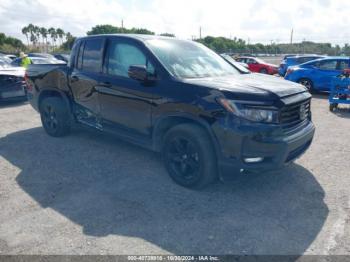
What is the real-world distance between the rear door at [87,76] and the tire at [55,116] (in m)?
0.57

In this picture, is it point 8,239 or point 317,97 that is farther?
point 317,97

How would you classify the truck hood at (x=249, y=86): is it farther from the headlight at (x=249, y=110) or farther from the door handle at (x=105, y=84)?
the door handle at (x=105, y=84)

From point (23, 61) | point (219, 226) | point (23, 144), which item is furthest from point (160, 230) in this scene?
point (23, 61)

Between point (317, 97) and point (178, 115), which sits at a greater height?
point (178, 115)

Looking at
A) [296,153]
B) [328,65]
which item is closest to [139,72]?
[296,153]

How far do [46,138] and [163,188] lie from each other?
10.6ft

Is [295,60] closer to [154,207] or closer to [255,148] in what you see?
[255,148]

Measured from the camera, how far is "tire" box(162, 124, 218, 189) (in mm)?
3512

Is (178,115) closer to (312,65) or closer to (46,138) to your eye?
(46,138)

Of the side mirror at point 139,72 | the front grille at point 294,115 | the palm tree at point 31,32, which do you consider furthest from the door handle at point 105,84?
the palm tree at point 31,32

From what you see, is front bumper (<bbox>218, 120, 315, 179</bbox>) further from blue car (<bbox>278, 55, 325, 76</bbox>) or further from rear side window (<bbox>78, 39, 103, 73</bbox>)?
blue car (<bbox>278, 55, 325, 76</bbox>)

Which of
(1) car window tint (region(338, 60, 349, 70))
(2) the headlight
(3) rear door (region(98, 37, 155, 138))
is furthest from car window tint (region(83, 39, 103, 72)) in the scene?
(1) car window tint (region(338, 60, 349, 70))

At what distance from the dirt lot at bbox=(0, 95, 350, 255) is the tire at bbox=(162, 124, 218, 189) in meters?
0.17

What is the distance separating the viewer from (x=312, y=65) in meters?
11.8
